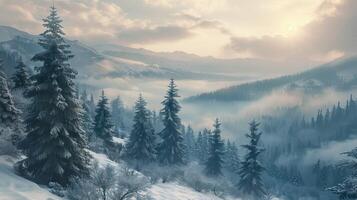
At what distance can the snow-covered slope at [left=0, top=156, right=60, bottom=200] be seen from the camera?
82.9 ft

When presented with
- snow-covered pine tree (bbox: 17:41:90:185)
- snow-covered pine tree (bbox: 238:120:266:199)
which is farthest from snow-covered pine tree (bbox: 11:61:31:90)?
snow-covered pine tree (bbox: 238:120:266:199)

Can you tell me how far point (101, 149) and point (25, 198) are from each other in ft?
129

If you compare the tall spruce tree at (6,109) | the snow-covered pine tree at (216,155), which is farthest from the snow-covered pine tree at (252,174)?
the tall spruce tree at (6,109)

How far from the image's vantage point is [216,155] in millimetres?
71625

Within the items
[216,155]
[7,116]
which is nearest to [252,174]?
[216,155]

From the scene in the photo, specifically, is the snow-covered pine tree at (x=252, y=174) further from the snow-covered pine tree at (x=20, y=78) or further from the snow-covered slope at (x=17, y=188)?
the snow-covered slope at (x=17, y=188)

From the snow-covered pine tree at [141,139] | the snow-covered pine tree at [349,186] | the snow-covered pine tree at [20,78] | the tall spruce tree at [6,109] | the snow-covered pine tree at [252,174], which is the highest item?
the snow-covered pine tree at [20,78]

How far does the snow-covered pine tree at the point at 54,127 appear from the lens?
32.0 m

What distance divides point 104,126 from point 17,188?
40.4m

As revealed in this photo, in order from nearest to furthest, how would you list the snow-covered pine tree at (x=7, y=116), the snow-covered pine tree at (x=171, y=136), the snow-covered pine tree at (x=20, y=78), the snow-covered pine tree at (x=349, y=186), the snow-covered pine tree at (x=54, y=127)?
the snow-covered pine tree at (x=349, y=186), the snow-covered pine tree at (x=54, y=127), the snow-covered pine tree at (x=7, y=116), the snow-covered pine tree at (x=20, y=78), the snow-covered pine tree at (x=171, y=136)

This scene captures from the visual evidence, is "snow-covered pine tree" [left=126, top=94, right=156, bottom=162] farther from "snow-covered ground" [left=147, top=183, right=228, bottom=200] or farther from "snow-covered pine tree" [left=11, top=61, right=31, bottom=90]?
"snow-covered pine tree" [left=11, top=61, right=31, bottom=90]

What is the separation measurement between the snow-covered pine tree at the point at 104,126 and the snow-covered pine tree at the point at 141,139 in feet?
10.3

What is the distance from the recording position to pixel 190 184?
185 ft

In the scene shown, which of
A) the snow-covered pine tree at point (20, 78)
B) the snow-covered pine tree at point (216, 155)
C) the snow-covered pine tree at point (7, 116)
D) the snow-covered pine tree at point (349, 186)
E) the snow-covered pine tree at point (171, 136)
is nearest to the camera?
the snow-covered pine tree at point (349, 186)
